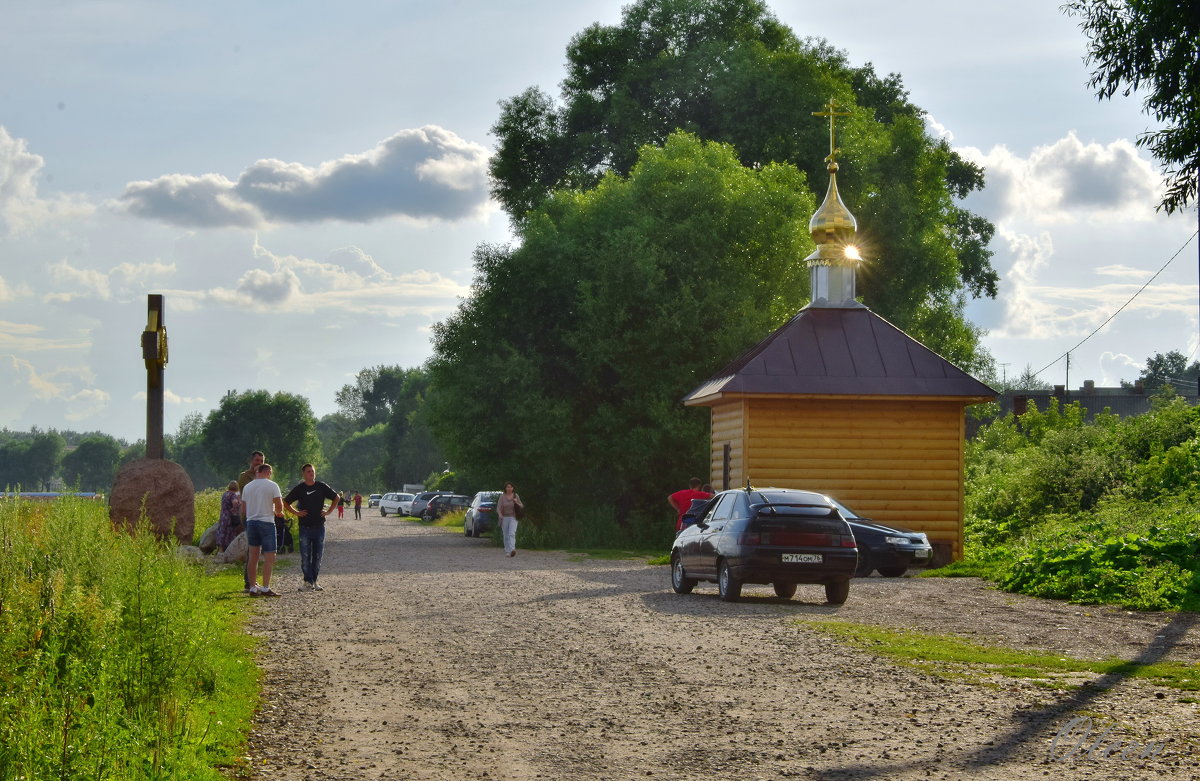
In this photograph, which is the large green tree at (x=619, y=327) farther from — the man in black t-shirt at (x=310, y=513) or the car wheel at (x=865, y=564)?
the man in black t-shirt at (x=310, y=513)

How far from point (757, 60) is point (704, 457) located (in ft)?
54.7

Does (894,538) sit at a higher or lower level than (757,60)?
lower

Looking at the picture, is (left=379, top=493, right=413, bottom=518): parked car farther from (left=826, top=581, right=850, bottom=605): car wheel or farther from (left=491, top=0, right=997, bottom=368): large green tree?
(left=826, top=581, right=850, bottom=605): car wheel

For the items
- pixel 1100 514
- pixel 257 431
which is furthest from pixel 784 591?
pixel 257 431

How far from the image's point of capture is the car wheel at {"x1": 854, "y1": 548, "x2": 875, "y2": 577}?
77.7 ft

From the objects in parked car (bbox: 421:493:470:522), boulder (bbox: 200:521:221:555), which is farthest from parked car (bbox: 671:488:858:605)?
parked car (bbox: 421:493:470:522)

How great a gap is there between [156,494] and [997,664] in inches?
679

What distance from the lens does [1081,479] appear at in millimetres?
28078

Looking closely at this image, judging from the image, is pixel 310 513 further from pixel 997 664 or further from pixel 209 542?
pixel 997 664

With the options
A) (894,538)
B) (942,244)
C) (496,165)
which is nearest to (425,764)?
(894,538)

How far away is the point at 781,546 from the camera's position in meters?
17.3

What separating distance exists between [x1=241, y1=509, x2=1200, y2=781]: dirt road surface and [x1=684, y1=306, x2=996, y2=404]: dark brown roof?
31.9 feet

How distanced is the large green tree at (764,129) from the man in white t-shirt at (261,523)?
2720 centimetres

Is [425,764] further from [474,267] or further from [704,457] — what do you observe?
[474,267]
